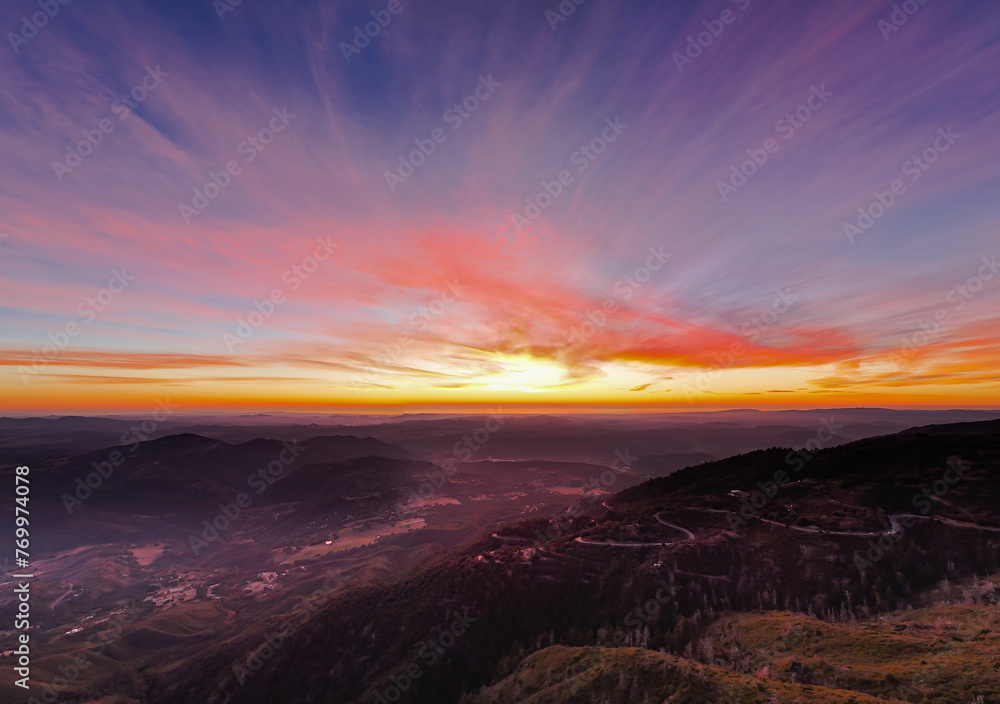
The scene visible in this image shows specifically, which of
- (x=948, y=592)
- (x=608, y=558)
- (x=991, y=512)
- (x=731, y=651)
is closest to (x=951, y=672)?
(x=731, y=651)

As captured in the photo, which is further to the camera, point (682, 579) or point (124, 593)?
point (124, 593)

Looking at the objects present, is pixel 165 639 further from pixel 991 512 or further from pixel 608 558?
pixel 991 512

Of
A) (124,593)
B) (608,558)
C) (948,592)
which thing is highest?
(948,592)

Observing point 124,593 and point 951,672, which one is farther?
point 124,593

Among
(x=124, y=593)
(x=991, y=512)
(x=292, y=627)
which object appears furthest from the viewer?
(x=124, y=593)

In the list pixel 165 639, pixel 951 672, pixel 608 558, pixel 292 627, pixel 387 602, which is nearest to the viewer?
pixel 951 672

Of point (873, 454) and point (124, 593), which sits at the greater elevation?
point (873, 454)

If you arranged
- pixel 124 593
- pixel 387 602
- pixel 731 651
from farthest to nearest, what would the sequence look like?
pixel 124 593 → pixel 387 602 → pixel 731 651

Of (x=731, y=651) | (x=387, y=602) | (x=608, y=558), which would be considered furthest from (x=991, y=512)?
(x=387, y=602)

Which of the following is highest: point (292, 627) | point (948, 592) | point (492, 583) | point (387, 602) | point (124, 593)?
point (948, 592)

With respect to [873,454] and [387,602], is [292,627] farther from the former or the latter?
[873,454]
